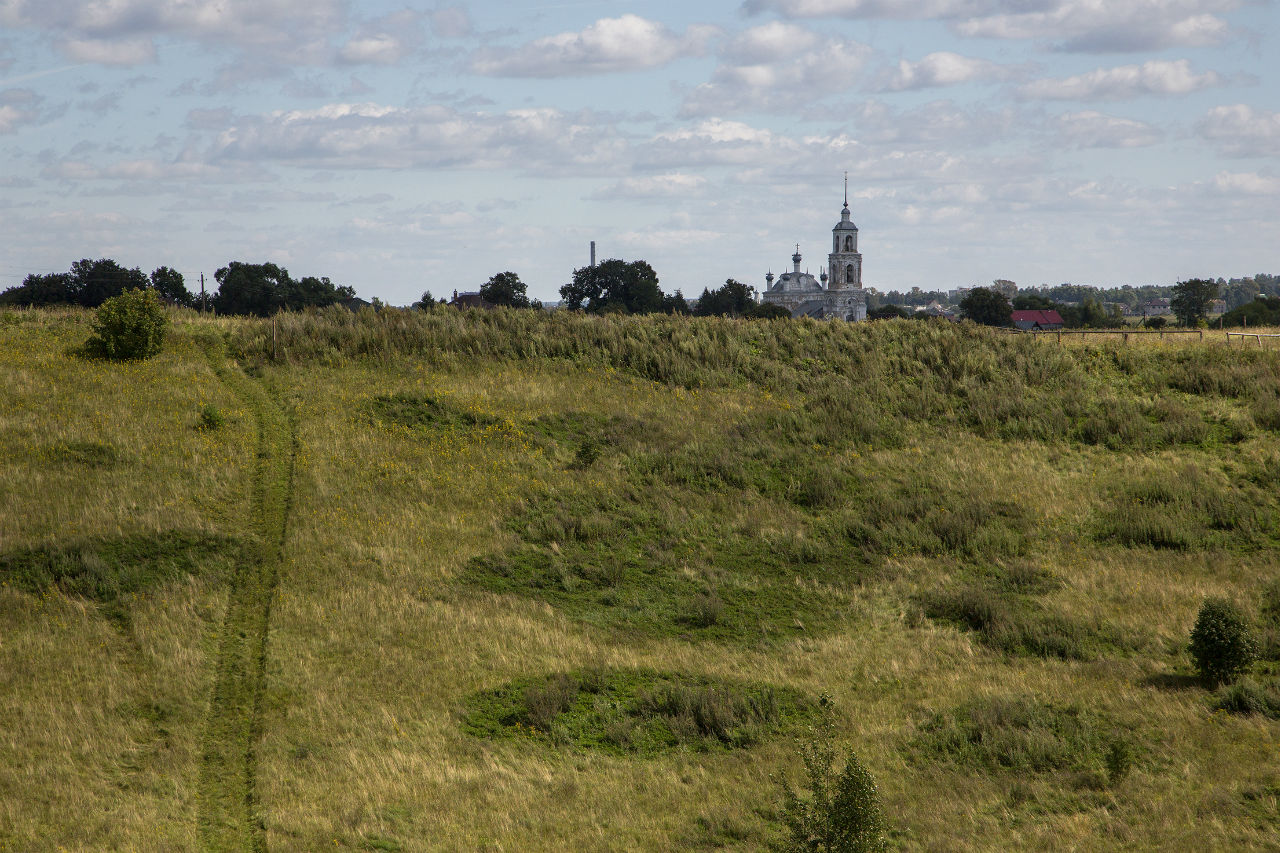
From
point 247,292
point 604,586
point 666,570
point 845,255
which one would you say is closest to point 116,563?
point 604,586

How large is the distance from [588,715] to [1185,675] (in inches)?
436

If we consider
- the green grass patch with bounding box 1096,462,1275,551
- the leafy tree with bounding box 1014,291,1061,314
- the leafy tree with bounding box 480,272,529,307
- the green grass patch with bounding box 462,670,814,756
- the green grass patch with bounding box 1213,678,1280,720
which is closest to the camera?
the green grass patch with bounding box 462,670,814,756

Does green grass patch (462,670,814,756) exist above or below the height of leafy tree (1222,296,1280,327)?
below

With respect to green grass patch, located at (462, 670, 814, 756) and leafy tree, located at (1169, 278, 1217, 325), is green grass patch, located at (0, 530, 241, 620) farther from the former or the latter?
leafy tree, located at (1169, 278, 1217, 325)

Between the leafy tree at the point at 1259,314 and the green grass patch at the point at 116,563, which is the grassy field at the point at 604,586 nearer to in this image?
the green grass patch at the point at 116,563

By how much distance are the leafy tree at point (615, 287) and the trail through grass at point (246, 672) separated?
202 feet

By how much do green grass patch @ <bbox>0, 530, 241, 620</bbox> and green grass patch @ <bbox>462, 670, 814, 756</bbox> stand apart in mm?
7279

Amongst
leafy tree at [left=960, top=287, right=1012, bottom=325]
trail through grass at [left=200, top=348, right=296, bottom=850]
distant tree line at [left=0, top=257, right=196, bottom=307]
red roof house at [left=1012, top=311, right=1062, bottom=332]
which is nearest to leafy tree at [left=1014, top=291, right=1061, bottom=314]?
red roof house at [left=1012, top=311, right=1062, bottom=332]

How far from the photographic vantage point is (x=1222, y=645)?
17.5 metres

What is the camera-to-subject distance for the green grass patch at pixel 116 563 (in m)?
18.9

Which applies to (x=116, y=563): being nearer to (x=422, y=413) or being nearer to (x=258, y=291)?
(x=422, y=413)

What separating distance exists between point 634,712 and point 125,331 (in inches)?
915

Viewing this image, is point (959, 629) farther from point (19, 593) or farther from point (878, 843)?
point (19, 593)

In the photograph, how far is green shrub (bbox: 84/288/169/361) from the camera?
31500mm
